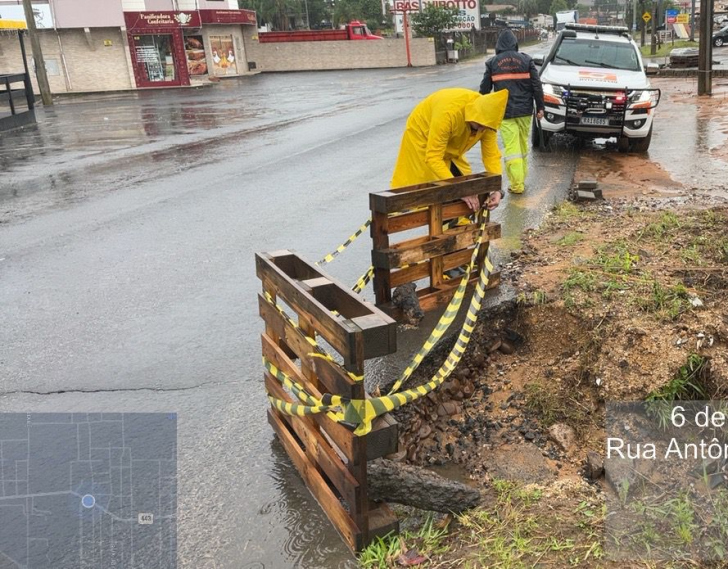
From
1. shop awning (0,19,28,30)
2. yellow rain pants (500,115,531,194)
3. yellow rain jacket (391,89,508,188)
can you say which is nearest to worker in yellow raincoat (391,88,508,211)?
yellow rain jacket (391,89,508,188)

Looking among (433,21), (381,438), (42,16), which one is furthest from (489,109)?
(433,21)

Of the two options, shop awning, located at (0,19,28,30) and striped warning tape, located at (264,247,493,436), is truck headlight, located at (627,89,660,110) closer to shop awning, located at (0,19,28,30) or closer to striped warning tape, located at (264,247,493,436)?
striped warning tape, located at (264,247,493,436)

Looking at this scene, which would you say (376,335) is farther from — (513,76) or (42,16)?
(42,16)

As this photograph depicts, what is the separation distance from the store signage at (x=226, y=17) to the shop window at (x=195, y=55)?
1297mm

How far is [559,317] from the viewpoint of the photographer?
5.15 meters

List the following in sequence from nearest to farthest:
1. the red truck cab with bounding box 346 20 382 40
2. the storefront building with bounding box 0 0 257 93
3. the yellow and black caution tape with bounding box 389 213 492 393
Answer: the yellow and black caution tape with bounding box 389 213 492 393 → the storefront building with bounding box 0 0 257 93 → the red truck cab with bounding box 346 20 382 40

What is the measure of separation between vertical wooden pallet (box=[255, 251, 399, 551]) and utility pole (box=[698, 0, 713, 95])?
59.5 ft

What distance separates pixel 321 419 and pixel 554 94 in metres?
9.72

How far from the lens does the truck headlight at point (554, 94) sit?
37.9 ft

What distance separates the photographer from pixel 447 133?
5422 millimetres

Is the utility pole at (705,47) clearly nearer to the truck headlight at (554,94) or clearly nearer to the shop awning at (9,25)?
the truck headlight at (554,94)

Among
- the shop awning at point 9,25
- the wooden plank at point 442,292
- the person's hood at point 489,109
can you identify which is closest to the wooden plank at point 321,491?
the wooden plank at point 442,292

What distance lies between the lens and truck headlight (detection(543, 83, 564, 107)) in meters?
11.5

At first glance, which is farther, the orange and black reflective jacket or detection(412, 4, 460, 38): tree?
detection(412, 4, 460, 38): tree
